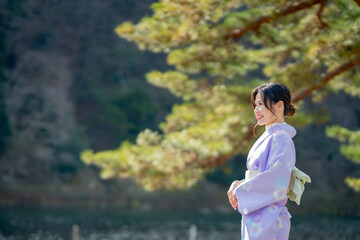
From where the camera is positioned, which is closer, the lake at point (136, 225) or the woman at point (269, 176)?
the woman at point (269, 176)

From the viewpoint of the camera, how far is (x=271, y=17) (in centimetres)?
525

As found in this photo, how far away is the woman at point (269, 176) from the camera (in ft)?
8.96

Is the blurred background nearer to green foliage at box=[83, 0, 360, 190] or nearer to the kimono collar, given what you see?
green foliage at box=[83, 0, 360, 190]

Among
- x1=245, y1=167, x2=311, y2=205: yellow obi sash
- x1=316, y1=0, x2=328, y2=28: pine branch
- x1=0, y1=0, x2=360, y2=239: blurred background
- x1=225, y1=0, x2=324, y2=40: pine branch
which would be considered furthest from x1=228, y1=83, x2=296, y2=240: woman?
x1=0, y1=0, x2=360, y2=239: blurred background

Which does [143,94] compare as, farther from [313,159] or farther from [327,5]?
[327,5]

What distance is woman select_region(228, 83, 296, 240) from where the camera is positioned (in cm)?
273

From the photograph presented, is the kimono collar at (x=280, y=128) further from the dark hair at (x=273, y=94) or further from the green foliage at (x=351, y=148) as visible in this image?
the green foliage at (x=351, y=148)

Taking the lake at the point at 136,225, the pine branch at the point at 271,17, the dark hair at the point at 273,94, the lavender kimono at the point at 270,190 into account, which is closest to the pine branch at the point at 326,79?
the pine branch at the point at 271,17

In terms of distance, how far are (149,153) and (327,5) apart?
2600mm

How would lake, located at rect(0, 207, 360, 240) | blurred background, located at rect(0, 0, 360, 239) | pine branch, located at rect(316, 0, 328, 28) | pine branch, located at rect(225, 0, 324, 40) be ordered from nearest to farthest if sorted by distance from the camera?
1. pine branch, located at rect(225, 0, 324, 40)
2. pine branch, located at rect(316, 0, 328, 28)
3. lake, located at rect(0, 207, 360, 240)
4. blurred background, located at rect(0, 0, 360, 239)

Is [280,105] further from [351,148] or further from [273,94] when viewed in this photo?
[351,148]

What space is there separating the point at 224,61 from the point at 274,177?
334cm

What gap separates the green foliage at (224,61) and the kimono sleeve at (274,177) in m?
2.43

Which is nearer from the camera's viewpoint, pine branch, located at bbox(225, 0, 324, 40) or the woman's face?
the woman's face
